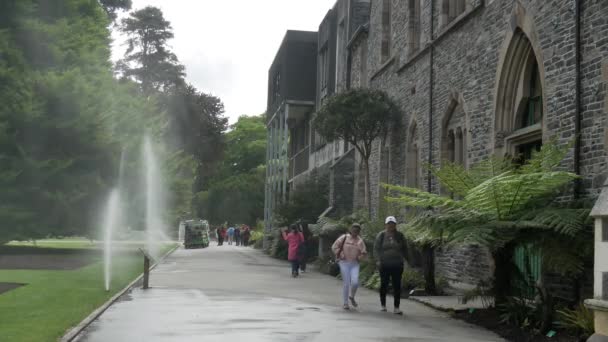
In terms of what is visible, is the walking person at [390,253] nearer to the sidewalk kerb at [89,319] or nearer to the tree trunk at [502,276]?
the tree trunk at [502,276]

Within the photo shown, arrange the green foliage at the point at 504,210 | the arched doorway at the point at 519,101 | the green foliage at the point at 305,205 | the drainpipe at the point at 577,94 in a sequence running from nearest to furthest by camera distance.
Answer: the green foliage at the point at 504,210
the drainpipe at the point at 577,94
the arched doorway at the point at 519,101
the green foliage at the point at 305,205

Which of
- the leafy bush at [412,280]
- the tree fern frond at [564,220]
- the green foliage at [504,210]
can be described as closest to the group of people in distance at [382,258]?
the green foliage at [504,210]

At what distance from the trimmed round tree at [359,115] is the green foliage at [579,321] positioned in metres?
15.0

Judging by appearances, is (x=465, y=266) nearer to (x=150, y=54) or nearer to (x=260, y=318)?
(x=260, y=318)

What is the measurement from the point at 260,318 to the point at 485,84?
8.21 meters

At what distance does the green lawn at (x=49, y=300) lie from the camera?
1118cm

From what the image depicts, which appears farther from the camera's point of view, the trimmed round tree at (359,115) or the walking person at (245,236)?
the walking person at (245,236)

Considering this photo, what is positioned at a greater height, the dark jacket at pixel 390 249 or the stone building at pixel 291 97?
→ the stone building at pixel 291 97

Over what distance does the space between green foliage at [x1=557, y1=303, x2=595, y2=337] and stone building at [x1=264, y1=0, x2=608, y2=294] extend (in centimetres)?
254

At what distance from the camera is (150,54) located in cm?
7294

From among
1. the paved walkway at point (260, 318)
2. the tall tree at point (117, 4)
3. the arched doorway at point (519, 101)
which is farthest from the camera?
the tall tree at point (117, 4)

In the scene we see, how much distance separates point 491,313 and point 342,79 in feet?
80.5

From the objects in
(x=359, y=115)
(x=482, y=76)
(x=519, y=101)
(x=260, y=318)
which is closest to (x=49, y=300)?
(x=260, y=318)

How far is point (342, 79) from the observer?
36.8 m
